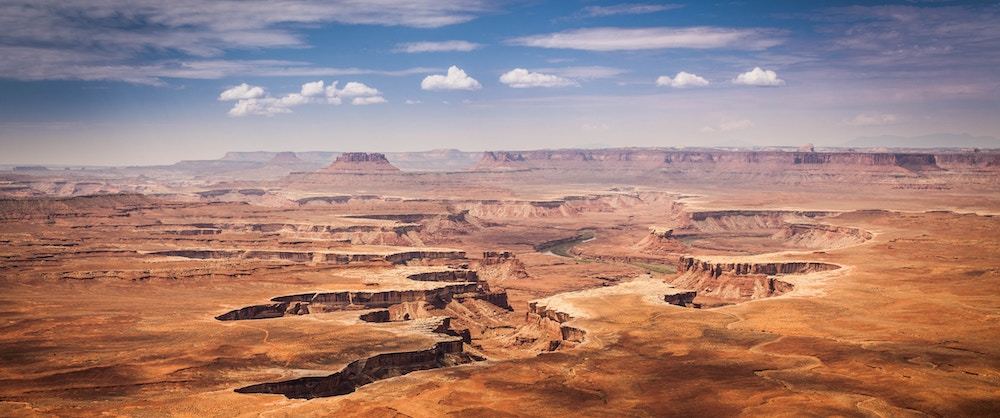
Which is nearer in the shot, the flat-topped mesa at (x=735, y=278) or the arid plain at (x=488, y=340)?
the arid plain at (x=488, y=340)

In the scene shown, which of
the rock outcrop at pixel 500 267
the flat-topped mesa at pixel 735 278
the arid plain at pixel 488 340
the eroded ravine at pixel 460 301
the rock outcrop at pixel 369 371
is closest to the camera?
the arid plain at pixel 488 340

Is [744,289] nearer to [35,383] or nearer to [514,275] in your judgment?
[514,275]

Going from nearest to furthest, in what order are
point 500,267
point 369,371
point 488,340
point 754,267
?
point 369,371
point 488,340
point 754,267
point 500,267

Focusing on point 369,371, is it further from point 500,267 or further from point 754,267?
point 500,267

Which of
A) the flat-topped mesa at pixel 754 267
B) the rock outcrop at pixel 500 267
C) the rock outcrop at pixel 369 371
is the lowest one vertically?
the rock outcrop at pixel 500 267

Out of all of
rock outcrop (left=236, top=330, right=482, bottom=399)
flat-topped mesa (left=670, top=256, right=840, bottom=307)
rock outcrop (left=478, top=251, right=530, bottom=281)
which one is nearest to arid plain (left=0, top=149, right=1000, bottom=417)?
rock outcrop (left=236, top=330, right=482, bottom=399)

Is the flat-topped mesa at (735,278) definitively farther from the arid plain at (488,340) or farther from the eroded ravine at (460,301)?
the arid plain at (488,340)

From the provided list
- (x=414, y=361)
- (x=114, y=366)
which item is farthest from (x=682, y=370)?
(x=114, y=366)

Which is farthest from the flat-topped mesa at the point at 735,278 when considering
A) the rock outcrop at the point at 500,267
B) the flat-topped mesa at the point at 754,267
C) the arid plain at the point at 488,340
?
the rock outcrop at the point at 500,267

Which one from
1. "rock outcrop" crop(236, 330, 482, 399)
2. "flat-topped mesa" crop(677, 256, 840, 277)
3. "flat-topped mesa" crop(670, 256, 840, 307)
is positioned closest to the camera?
"rock outcrop" crop(236, 330, 482, 399)

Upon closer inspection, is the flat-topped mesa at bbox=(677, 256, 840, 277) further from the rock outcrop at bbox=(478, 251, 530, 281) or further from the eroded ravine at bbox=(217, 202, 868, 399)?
the rock outcrop at bbox=(478, 251, 530, 281)

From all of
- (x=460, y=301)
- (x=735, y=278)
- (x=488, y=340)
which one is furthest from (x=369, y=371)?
(x=735, y=278)
